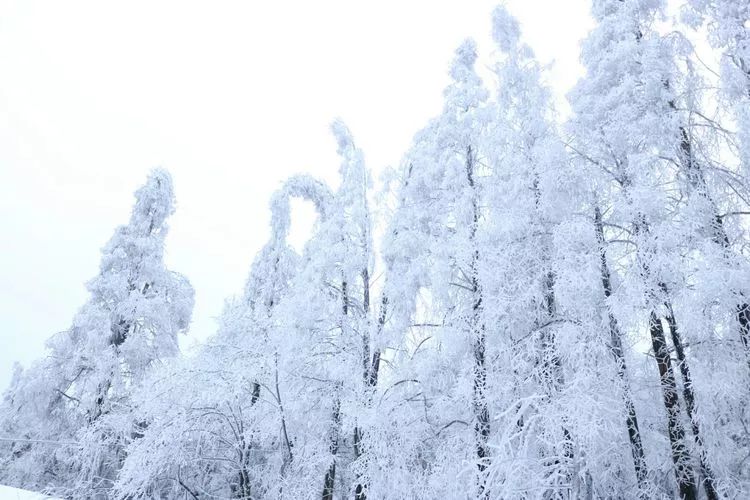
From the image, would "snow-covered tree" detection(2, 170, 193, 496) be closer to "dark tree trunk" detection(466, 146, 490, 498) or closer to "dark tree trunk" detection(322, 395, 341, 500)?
"dark tree trunk" detection(322, 395, 341, 500)

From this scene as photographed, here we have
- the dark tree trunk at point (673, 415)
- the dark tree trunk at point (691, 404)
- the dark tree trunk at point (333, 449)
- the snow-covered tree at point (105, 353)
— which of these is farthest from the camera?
the snow-covered tree at point (105, 353)

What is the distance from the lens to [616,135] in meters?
9.45

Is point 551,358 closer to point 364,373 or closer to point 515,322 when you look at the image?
point 515,322

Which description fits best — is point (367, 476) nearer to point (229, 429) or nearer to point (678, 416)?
point (229, 429)

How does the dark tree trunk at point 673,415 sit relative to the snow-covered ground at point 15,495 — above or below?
above

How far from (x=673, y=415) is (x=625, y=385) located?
0.95 m

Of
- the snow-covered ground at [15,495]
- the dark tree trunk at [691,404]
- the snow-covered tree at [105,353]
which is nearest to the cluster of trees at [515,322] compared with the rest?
the dark tree trunk at [691,404]

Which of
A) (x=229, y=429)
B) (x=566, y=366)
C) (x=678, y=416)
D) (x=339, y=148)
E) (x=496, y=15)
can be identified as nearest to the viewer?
(x=678, y=416)

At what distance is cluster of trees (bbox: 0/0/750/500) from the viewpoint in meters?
7.89

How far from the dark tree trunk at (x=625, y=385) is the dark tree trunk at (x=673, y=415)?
20.1 inches

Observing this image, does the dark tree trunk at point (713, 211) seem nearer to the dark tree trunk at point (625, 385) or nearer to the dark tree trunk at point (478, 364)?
the dark tree trunk at point (625, 385)

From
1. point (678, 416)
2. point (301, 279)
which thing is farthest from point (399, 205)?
point (678, 416)

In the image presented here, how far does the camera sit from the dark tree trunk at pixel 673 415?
801 centimetres

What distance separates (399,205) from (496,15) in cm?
554
